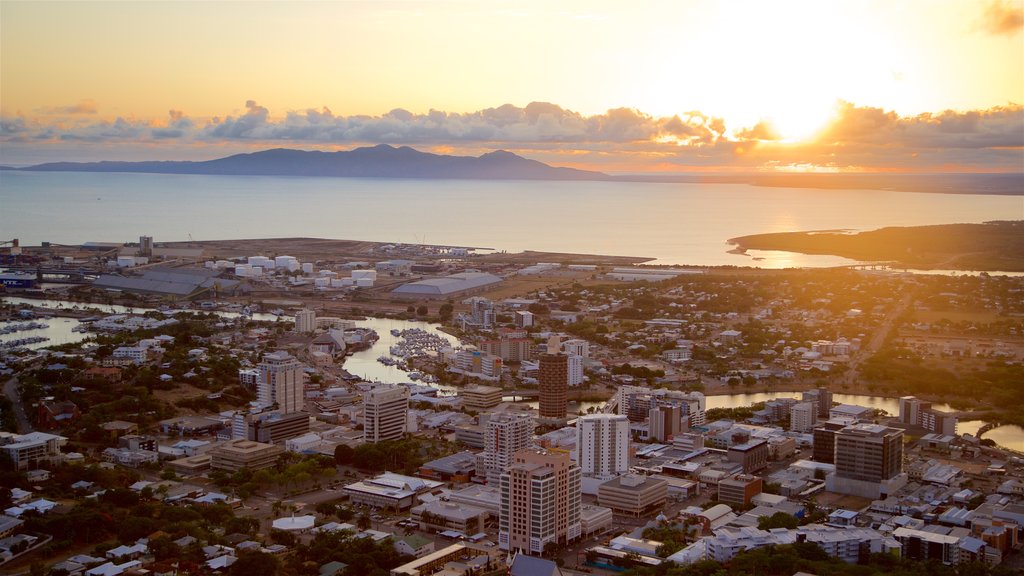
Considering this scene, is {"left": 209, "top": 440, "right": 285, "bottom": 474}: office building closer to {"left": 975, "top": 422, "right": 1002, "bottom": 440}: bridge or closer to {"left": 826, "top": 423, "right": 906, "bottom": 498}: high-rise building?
{"left": 826, "top": 423, "right": 906, "bottom": 498}: high-rise building

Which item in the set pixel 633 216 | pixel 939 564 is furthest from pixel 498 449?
pixel 633 216

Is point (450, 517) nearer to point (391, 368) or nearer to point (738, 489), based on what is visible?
point (738, 489)

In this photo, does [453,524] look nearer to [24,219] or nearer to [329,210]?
[24,219]

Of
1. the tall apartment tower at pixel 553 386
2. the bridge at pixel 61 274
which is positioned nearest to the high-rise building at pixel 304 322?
the tall apartment tower at pixel 553 386

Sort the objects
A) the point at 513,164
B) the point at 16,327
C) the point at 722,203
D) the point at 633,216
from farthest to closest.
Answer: the point at 513,164, the point at 722,203, the point at 633,216, the point at 16,327

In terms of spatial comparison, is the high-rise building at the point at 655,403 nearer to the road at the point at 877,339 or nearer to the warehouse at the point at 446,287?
the road at the point at 877,339

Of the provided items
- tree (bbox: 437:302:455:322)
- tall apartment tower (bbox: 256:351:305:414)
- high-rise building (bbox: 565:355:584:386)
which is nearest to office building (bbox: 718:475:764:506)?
high-rise building (bbox: 565:355:584:386)

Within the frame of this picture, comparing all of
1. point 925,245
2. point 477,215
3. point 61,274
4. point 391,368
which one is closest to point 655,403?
point 391,368
